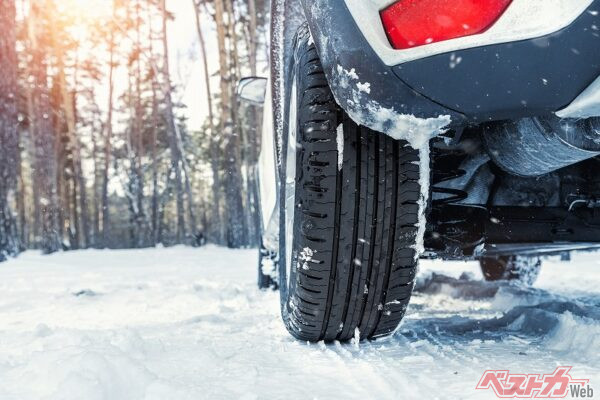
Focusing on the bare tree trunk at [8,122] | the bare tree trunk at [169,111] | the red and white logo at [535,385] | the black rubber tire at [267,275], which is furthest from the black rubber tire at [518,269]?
the bare tree trunk at [169,111]

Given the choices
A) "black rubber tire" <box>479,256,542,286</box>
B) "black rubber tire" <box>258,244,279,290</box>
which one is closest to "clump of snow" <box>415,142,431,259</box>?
"black rubber tire" <box>258,244,279,290</box>

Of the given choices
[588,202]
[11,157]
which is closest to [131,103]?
[11,157]

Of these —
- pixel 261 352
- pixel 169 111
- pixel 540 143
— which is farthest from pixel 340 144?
Answer: pixel 169 111

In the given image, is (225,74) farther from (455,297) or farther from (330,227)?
(330,227)

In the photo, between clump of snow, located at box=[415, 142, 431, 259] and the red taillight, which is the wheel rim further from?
Result: the red taillight

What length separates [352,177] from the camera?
1.56 metres

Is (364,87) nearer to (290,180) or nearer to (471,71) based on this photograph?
(471,71)

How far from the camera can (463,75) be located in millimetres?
1212

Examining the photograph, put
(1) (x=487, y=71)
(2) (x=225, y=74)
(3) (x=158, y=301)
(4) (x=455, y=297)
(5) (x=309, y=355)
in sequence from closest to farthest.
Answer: (1) (x=487, y=71), (5) (x=309, y=355), (3) (x=158, y=301), (4) (x=455, y=297), (2) (x=225, y=74)

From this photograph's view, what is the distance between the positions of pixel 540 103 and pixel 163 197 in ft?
106

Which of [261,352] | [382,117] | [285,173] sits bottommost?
[261,352]

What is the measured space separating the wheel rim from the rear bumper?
0.36 meters

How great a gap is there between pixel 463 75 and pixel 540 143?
1.47 ft

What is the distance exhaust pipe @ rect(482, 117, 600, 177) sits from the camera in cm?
141
